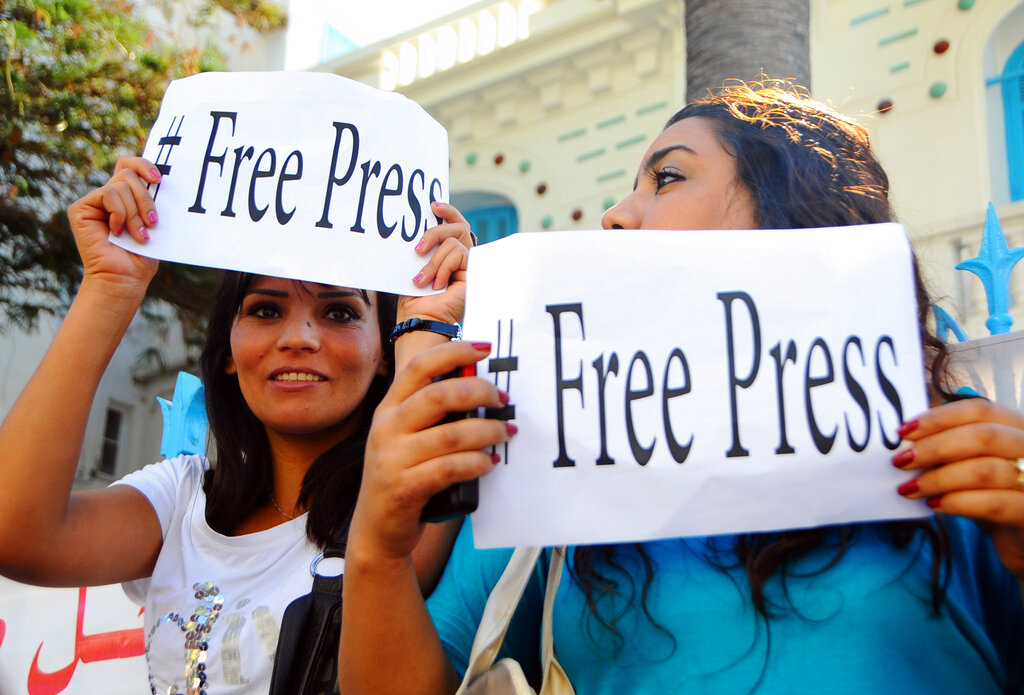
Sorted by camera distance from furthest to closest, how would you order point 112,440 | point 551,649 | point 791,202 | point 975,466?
point 112,440 < point 791,202 < point 551,649 < point 975,466

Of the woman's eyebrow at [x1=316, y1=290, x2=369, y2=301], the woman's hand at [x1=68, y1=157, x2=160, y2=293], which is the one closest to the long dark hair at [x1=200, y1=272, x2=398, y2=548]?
the woman's eyebrow at [x1=316, y1=290, x2=369, y2=301]

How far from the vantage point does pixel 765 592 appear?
4.29 feet

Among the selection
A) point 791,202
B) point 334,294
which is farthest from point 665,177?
point 334,294

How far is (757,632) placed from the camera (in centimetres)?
127

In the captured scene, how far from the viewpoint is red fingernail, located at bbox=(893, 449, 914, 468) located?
1217 mm

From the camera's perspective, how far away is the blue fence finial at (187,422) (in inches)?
117

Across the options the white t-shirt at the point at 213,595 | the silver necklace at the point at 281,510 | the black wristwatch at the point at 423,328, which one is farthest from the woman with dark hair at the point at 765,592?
the silver necklace at the point at 281,510

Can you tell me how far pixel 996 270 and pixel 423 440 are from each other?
1.65 m

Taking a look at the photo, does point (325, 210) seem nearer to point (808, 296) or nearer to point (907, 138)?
point (808, 296)


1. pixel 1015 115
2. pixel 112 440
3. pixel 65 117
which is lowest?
pixel 112 440

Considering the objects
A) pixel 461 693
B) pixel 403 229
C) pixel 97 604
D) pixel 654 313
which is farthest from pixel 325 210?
pixel 97 604

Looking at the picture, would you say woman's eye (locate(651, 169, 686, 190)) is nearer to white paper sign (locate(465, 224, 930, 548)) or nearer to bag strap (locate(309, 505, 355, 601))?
white paper sign (locate(465, 224, 930, 548))

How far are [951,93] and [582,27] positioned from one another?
362 centimetres

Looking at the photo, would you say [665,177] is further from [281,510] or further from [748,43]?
[748,43]
